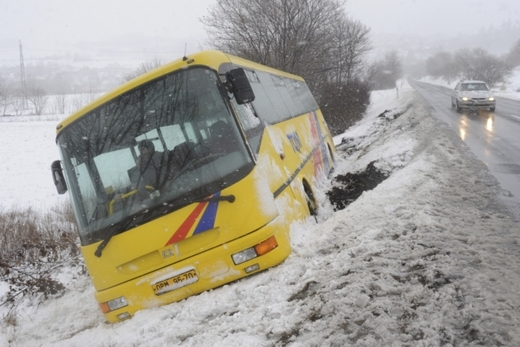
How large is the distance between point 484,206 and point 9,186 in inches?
970

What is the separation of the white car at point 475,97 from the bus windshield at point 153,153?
70.3ft

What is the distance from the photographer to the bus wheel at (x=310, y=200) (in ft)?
20.3

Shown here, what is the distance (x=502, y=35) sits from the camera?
190000 mm

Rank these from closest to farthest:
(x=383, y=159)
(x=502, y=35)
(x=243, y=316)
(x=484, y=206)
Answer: (x=243, y=316) < (x=484, y=206) < (x=383, y=159) < (x=502, y=35)

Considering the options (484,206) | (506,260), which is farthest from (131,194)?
(484,206)

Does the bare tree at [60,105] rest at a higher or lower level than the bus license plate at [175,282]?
higher

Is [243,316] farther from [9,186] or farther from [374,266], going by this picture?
[9,186]

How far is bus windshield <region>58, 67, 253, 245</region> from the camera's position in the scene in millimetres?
4137

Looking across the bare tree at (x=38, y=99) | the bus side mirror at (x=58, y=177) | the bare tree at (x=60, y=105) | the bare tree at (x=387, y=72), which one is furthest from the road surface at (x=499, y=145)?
the bare tree at (x=38, y=99)

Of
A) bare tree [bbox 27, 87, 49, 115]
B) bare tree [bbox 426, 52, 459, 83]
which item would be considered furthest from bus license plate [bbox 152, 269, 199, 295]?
bare tree [bbox 426, 52, 459, 83]

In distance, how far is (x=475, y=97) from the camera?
21750mm

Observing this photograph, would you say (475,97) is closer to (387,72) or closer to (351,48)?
(351,48)

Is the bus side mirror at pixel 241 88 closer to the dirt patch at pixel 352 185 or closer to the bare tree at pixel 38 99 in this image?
the dirt patch at pixel 352 185

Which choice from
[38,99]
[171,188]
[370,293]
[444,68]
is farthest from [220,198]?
[444,68]
